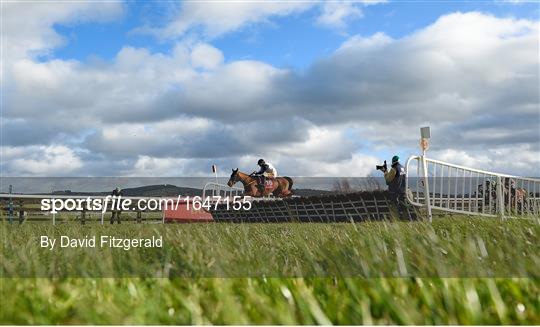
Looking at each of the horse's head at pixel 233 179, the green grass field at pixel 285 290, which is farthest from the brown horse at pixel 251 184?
the green grass field at pixel 285 290

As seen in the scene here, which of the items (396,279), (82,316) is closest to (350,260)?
(396,279)

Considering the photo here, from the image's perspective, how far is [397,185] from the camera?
13.4 metres

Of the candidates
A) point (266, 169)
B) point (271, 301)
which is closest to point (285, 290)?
point (271, 301)

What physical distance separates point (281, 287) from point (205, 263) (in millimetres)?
696

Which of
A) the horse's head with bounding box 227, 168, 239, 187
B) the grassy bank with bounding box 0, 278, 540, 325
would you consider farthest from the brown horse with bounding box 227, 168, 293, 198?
the grassy bank with bounding box 0, 278, 540, 325

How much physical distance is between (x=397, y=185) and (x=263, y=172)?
8.83 meters

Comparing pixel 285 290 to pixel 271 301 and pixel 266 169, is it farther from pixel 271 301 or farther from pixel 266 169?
pixel 266 169

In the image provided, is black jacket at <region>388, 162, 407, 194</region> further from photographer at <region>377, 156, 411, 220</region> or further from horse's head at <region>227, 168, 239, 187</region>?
horse's head at <region>227, 168, 239, 187</region>

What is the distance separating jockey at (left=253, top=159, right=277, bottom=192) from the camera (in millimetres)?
20970

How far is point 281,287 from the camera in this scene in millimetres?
2338

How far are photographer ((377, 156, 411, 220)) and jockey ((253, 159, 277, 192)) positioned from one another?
7.84 m

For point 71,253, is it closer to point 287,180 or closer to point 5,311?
point 5,311

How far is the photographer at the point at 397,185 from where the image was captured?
43.1 feet

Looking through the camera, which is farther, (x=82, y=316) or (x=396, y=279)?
(x=396, y=279)
